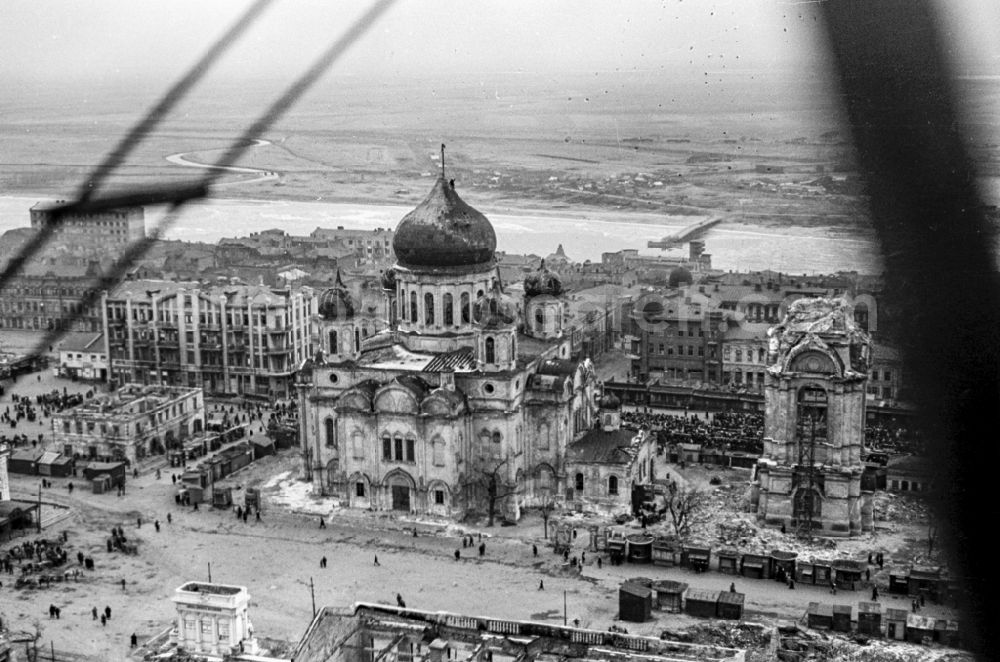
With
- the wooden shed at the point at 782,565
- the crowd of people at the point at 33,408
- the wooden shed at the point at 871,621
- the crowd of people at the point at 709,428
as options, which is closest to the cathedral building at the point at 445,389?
the crowd of people at the point at 709,428

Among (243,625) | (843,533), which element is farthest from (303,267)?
(243,625)

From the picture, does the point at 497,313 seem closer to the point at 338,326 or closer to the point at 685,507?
the point at 338,326

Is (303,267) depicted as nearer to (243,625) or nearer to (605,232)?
(605,232)

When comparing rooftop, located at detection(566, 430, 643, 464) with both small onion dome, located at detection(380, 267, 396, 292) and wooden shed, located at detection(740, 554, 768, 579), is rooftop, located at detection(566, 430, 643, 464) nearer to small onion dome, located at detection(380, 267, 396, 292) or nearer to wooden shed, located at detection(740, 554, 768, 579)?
wooden shed, located at detection(740, 554, 768, 579)

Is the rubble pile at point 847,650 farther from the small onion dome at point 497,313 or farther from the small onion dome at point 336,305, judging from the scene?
the small onion dome at point 336,305

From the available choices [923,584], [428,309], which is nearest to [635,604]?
[923,584]

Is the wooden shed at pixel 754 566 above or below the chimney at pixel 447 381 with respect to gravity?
below
